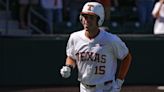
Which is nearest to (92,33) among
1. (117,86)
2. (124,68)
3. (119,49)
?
(119,49)

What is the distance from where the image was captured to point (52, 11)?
13.1m

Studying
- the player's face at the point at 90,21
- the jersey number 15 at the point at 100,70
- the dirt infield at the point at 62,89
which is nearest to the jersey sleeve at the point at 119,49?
the jersey number 15 at the point at 100,70

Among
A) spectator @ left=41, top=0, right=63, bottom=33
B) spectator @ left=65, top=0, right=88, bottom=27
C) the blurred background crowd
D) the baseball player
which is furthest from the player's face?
spectator @ left=65, top=0, right=88, bottom=27

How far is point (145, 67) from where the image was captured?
11680mm

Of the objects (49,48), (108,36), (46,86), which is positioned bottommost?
(46,86)

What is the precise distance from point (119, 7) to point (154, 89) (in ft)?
13.8

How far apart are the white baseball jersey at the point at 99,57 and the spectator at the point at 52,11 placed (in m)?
6.38

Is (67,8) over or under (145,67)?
over

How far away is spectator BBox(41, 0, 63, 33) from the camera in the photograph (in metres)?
12.6

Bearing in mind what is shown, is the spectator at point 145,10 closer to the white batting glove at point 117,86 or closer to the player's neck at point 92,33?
the player's neck at point 92,33

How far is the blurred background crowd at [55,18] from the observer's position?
12.8 meters

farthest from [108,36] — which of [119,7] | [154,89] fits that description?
[119,7]

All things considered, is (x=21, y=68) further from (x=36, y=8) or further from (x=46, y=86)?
(x=36, y=8)

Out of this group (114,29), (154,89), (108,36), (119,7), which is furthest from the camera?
(119,7)
